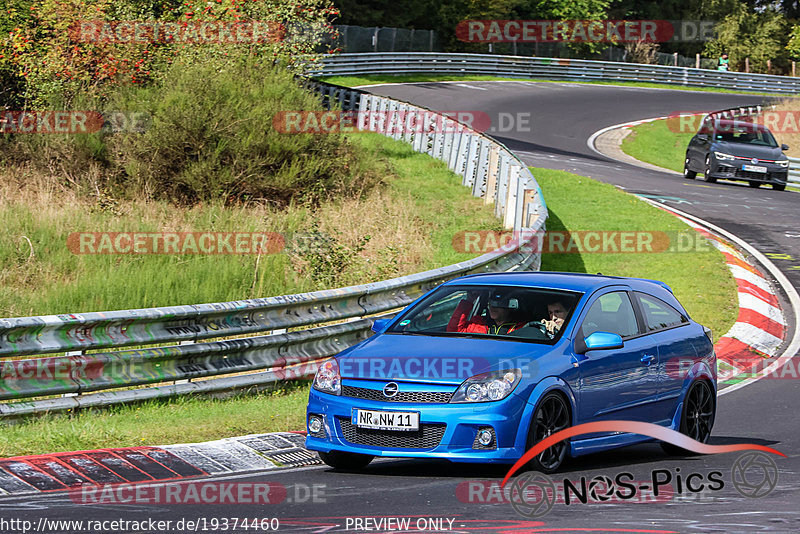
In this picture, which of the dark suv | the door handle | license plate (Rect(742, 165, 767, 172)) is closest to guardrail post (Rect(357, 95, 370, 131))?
the dark suv

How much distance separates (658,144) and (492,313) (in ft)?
108

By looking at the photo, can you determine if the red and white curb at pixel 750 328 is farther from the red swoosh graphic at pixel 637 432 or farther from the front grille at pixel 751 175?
the front grille at pixel 751 175

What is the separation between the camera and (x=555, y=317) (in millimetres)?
8539

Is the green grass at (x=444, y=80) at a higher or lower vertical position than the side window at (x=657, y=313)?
higher

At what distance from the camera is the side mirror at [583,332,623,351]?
26.8 ft

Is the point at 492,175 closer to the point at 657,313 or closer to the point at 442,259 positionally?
the point at 442,259

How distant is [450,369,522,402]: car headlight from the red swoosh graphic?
45 centimetres

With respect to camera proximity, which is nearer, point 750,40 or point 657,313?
point 657,313

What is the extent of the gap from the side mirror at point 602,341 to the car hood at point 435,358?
0.30 meters

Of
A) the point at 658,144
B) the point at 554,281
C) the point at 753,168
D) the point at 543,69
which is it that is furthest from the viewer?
the point at 543,69

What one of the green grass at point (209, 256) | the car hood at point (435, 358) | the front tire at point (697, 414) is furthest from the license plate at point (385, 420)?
the green grass at point (209, 256)

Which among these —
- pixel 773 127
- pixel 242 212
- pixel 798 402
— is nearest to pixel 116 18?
pixel 242 212

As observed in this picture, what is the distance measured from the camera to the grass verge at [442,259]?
870 cm

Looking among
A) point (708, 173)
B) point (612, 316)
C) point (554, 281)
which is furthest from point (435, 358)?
point (708, 173)
